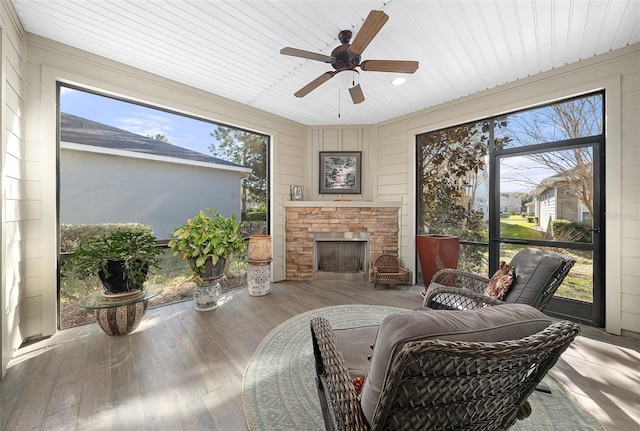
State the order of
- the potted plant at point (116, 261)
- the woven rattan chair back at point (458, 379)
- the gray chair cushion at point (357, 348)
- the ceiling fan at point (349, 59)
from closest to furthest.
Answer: the woven rattan chair back at point (458, 379) → the gray chair cushion at point (357, 348) → the ceiling fan at point (349, 59) → the potted plant at point (116, 261)

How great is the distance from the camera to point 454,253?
330cm

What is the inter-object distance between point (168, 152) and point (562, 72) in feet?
16.0

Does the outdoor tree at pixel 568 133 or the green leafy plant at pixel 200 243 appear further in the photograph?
the green leafy plant at pixel 200 243

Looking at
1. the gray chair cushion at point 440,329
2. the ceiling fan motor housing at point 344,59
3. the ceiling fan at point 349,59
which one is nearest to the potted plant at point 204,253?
the ceiling fan at point 349,59

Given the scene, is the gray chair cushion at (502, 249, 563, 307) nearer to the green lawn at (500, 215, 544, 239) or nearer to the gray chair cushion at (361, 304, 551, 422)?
the gray chair cushion at (361, 304, 551, 422)

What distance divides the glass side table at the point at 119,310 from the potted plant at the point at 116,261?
0.07 metres

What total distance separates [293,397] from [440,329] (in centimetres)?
137

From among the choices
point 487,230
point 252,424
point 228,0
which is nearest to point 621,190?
point 487,230

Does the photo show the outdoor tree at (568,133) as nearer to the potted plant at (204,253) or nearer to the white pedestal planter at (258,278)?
the white pedestal planter at (258,278)

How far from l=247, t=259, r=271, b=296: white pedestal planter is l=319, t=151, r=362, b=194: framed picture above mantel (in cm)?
180

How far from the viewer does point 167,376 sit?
180cm

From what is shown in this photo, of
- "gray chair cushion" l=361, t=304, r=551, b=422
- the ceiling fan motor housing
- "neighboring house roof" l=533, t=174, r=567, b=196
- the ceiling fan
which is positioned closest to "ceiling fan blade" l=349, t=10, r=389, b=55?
the ceiling fan

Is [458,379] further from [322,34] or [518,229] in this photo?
[518,229]

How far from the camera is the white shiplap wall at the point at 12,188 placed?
1803mm
